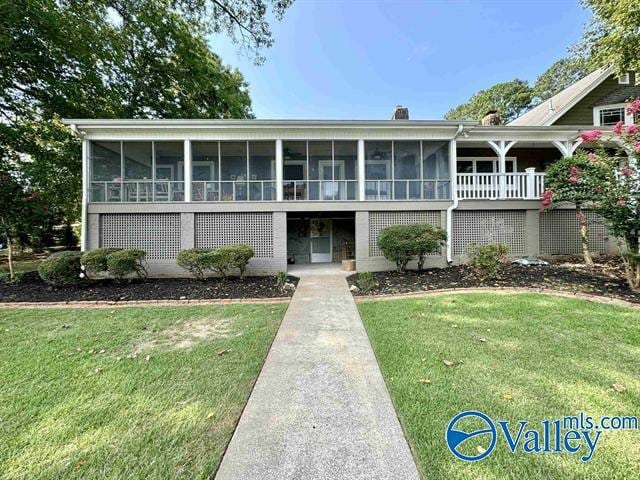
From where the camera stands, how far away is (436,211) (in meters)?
9.88

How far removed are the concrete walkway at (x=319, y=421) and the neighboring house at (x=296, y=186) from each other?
5939 millimetres

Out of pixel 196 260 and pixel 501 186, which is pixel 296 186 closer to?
pixel 196 260

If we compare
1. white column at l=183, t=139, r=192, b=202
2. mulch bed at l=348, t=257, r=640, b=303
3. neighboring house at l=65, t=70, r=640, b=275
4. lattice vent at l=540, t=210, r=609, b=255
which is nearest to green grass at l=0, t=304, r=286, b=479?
mulch bed at l=348, t=257, r=640, b=303

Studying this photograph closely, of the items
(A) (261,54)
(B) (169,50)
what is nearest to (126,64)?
(B) (169,50)

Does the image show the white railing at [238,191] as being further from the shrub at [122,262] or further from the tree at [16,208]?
the tree at [16,208]

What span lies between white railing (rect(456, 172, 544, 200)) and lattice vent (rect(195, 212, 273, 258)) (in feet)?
23.4

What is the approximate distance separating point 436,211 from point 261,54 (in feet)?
35.6

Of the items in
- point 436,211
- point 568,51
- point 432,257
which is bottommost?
point 432,257

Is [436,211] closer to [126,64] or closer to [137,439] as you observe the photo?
[137,439]

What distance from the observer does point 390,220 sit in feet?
32.1

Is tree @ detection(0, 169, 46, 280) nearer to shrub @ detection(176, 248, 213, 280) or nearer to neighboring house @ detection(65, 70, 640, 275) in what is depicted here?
neighboring house @ detection(65, 70, 640, 275)

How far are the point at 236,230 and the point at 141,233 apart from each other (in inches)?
126

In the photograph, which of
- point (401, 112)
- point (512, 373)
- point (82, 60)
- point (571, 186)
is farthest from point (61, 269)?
point (571, 186)

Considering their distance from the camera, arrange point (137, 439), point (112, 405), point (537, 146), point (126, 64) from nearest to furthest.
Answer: point (137, 439) < point (112, 405) < point (537, 146) < point (126, 64)
